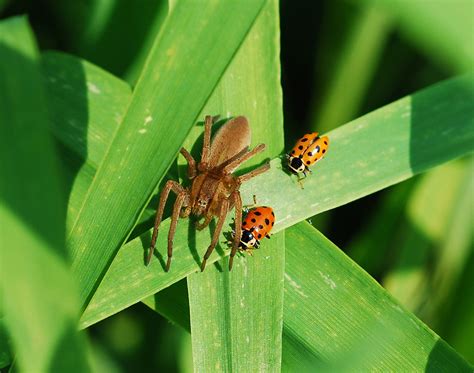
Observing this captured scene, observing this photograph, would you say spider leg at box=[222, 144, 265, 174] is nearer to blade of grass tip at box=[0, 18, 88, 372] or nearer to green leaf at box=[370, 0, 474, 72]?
blade of grass tip at box=[0, 18, 88, 372]

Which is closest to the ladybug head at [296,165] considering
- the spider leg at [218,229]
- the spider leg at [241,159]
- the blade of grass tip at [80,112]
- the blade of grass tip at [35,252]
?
the spider leg at [241,159]

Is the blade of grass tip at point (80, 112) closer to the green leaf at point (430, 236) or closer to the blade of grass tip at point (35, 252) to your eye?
the blade of grass tip at point (35, 252)


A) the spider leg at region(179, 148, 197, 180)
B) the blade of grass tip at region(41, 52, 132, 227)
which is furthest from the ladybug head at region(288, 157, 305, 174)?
the blade of grass tip at region(41, 52, 132, 227)

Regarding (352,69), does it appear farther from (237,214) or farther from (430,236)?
(237,214)

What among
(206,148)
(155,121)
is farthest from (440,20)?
(206,148)

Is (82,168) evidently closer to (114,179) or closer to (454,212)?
(114,179)

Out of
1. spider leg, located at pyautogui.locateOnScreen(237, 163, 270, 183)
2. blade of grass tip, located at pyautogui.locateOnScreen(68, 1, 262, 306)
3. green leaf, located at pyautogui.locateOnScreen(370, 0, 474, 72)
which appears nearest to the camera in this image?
green leaf, located at pyautogui.locateOnScreen(370, 0, 474, 72)
